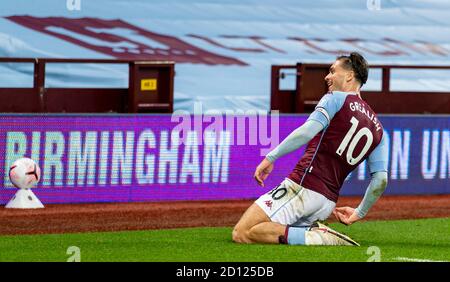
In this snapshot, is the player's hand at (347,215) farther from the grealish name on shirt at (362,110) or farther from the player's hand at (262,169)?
the player's hand at (262,169)

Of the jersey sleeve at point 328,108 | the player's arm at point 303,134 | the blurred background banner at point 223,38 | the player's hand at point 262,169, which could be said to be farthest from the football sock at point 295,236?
the blurred background banner at point 223,38

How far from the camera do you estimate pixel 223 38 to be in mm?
26422

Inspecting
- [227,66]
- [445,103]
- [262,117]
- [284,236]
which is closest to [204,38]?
[227,66]

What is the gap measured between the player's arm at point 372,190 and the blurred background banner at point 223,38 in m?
13.3

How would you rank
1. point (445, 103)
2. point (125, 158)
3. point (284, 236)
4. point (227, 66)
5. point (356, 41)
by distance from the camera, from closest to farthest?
point (284, 236)
point (125, 158)
point (445, 103)
point (227, 66)
point (356, 41)

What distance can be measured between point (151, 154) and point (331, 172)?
5594 millimetres

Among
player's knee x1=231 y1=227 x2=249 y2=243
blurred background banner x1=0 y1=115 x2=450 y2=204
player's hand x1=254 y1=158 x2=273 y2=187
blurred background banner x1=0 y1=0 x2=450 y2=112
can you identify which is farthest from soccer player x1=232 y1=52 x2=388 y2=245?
blurred background banner x1=0 y1=0 x2=450 y2=112

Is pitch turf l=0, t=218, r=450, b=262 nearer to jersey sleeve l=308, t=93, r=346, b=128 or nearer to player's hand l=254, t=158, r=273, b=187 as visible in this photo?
player's hand l=254, t=158, r=273, b=187

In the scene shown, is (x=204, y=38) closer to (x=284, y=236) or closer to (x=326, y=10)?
(x=326, y=10)

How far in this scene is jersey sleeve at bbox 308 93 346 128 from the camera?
1021 centimetres

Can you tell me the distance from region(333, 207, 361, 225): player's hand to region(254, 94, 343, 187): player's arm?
2.62 ft

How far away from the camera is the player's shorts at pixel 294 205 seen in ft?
34.4
